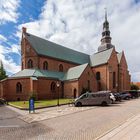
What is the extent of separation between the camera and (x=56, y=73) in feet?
146

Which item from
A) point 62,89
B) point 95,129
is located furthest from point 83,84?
point 95,129

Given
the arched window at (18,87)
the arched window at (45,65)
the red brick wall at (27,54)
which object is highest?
the red brick wall at (27,54)

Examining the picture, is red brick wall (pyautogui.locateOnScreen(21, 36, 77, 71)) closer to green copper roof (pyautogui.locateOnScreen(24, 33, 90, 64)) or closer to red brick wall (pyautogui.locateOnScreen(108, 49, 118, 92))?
green copper roof (pyautogui.locateOnScreen(24, 33, 90, 64))

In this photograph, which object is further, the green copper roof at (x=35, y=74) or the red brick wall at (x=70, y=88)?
the red brick wall at (x=70, y=88)

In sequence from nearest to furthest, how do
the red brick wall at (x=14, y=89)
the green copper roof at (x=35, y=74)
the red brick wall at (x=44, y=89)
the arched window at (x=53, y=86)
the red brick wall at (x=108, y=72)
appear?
the red brick wall at (x=14, y=89) → the red brick wall at (x=44, y=89) → the green copper roof at (x=35, y=74) → the arched window at (x=53, y=86) → the red brick wall at (x=108, y=72)

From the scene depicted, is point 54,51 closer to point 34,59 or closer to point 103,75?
point 34,59

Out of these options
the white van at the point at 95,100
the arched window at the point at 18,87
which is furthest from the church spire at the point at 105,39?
the white van at the point at 95,100

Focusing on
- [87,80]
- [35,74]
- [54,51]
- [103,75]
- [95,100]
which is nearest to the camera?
[95,100]

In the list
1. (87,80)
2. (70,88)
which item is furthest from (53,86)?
(87,80)

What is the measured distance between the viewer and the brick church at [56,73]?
3731cm

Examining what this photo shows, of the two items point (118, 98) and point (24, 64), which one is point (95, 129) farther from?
point (24, 64)

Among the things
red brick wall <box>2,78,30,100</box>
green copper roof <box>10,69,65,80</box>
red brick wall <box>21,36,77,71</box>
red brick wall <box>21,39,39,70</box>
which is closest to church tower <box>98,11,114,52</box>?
red brick wall <box>21,36,77,71</box>

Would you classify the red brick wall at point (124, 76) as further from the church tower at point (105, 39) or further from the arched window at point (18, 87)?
the arched window at point (18, 87)

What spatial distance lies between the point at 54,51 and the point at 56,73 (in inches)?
265
